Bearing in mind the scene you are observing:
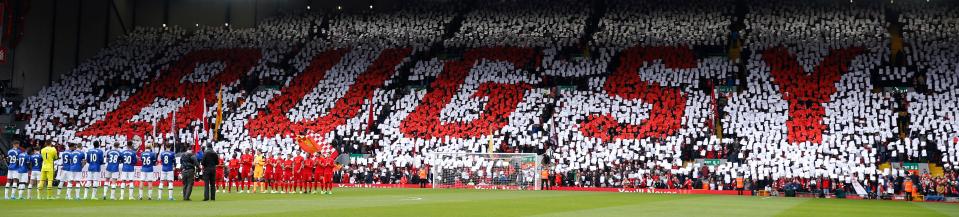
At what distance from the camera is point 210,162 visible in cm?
2344

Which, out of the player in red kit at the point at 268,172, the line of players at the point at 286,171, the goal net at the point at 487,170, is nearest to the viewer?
the line of players at the point at 286,171

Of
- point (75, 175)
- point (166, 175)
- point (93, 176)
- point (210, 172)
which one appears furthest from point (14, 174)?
point (210, 172)

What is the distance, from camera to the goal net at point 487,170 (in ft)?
130

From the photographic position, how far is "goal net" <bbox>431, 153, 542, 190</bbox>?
39656 mm

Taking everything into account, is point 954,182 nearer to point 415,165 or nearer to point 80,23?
point 415,165

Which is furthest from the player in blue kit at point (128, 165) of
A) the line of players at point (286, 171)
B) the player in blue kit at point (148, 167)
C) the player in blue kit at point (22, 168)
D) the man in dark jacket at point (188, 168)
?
the line of players at point (286, 171)

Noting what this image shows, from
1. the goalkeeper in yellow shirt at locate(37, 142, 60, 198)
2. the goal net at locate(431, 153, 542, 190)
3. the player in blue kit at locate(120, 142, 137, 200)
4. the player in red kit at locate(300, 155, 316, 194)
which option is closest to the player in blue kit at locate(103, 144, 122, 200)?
the player in blue kit at locate(120, 142, 137, 200)

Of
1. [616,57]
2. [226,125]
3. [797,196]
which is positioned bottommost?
[797,196]

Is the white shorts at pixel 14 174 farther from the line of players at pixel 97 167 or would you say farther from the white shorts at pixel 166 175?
the white shorts at pixel 166 175

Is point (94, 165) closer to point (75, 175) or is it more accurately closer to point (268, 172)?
point (75, 175)

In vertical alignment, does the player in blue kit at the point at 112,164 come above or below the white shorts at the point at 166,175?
above

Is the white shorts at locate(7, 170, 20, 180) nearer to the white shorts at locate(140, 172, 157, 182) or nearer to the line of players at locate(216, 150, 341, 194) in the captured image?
the white shorts at locate(140, 172, 157, 182)

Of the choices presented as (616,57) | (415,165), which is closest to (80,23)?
(415,165)

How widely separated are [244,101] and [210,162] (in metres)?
28.6
